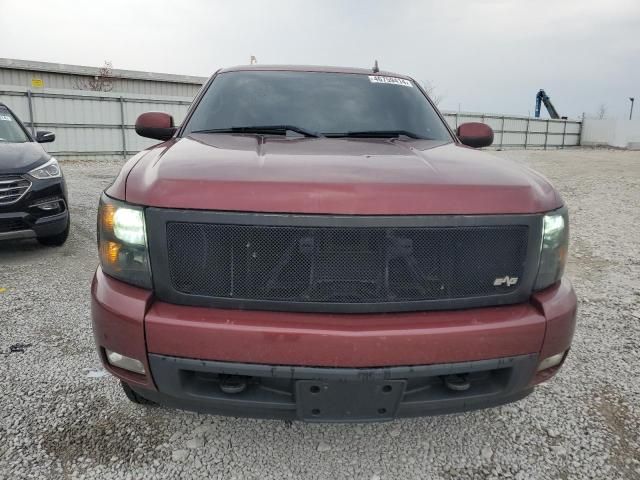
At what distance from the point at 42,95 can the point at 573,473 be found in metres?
18.5

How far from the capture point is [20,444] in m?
1.97

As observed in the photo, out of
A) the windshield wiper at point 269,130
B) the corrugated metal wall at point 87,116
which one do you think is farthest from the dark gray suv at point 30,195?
the corrugated metal wall at point 87,116

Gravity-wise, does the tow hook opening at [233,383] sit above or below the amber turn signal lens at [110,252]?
below

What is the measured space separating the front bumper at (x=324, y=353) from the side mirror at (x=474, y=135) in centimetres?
160

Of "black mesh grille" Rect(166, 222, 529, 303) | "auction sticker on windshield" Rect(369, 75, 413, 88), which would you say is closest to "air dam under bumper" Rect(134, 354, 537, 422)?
"black mesh grille" Rect(166, 222, 529, 303)

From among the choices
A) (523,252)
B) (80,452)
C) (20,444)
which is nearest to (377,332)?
(523,252)

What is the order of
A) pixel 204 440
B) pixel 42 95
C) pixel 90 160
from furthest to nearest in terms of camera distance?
pixel 90 160 → pixel 42 95 → pixel 204 440

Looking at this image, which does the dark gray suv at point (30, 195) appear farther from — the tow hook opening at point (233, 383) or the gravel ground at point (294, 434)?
the tow hook opening at point (233, 383)

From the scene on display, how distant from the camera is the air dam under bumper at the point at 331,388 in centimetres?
154

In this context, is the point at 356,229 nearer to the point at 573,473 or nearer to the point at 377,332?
the point at 377,332

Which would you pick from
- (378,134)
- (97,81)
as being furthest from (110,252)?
(97,81)

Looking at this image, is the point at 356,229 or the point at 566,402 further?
the point at 566,402

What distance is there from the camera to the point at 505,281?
5.55ft

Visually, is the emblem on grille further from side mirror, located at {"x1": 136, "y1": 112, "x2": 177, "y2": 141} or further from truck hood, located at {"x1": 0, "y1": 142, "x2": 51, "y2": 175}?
truck hood, located at {"x1": 0, "y1": 142, "x2": 51, "y2": 175}
